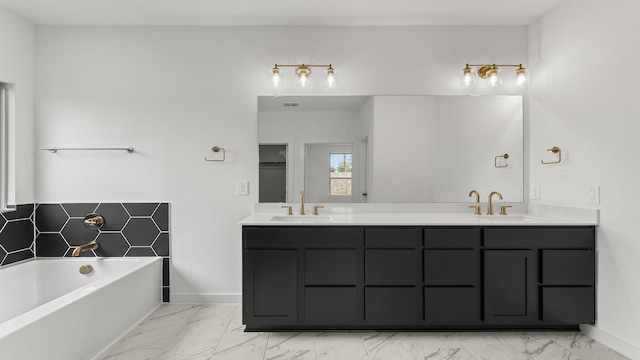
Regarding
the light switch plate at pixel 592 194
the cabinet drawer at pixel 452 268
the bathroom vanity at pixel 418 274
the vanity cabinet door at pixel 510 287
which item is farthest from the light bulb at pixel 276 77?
the light switch plate at pixel 592 194

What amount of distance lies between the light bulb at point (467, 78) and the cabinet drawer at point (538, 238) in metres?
1.31

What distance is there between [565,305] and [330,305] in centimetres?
157

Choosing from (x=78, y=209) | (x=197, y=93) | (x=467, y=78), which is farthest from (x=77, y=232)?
(x=467, y=78)

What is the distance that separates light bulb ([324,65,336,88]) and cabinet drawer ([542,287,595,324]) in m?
2.20

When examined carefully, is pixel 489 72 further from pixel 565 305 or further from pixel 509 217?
pixel 565 305

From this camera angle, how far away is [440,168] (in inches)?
118

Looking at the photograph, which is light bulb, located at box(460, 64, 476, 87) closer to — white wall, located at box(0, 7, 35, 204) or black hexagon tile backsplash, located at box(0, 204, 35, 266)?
white wall, located at box(0, 7, 35, 204)

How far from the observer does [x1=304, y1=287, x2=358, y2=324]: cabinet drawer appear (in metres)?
2.40

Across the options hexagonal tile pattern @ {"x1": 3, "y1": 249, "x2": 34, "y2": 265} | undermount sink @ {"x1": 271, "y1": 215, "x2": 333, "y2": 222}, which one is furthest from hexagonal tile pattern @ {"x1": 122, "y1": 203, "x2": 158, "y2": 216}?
undermount sink @ {"x1": 271, "y1": 215, "x2": 333, "y2": 222}

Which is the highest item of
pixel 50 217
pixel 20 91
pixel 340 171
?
pixel 20 91

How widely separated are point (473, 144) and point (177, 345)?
2.70 m

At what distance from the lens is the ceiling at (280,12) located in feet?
8.69

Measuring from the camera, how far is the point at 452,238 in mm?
2410

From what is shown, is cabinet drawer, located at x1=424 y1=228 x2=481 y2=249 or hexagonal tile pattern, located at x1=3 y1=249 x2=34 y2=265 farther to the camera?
hexagonal tile pattern, located at x1=3 y1=249 x2=34 y2=265
